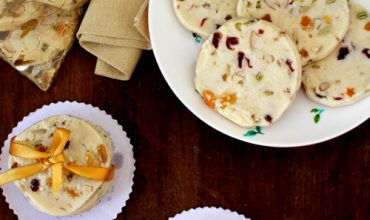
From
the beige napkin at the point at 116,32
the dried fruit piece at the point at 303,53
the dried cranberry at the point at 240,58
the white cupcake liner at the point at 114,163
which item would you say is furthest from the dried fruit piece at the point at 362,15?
the white cupcake liner at the point at 114,163

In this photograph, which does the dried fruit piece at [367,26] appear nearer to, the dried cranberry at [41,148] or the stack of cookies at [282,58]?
the stack of cookies at [282,58]

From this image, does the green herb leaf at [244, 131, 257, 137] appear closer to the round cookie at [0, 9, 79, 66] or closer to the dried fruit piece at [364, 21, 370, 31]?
the dried fruit piece at [364, 21, 370, 31]

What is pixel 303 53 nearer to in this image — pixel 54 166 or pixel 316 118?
pixel 316 118

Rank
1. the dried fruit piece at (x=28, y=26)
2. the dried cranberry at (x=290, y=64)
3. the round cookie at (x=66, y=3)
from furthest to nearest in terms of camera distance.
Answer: the dried fruit piece at (x=28, y=26)
the round cookie at (x=66, y=3)
the dried cranberry at (x=290, y=64)

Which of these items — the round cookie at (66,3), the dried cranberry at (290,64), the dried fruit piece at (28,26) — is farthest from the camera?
the dried fruit piece at (28,26)

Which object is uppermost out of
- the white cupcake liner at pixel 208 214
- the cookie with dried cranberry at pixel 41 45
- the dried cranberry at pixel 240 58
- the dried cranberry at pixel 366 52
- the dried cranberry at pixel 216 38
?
the dried cranberry at pixel 366 52

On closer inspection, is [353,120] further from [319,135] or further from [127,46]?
[127,46]

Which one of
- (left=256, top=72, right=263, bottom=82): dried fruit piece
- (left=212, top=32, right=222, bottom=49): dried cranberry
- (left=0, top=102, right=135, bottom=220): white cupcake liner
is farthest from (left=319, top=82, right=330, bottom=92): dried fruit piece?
(left=0, top=102, right=135, bottom=220): white cupcake liner
